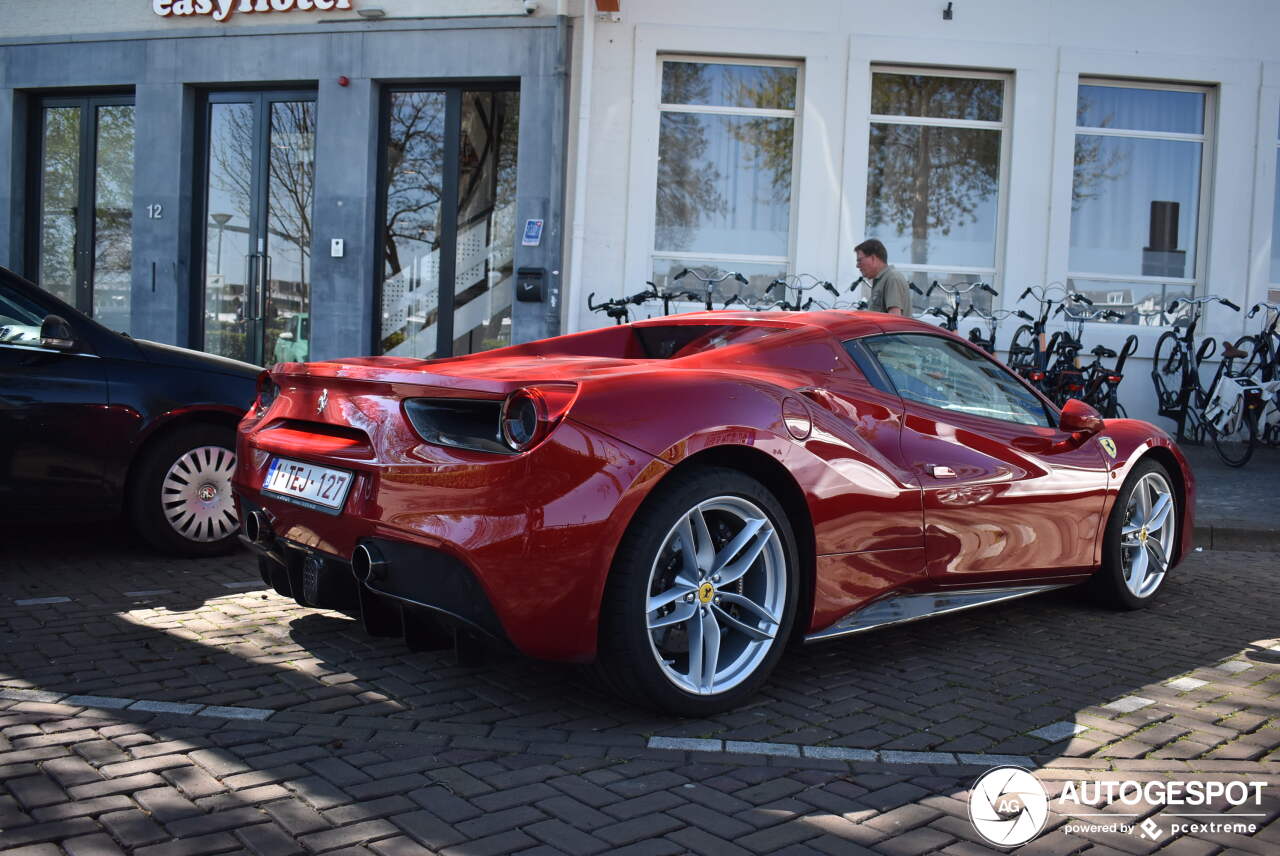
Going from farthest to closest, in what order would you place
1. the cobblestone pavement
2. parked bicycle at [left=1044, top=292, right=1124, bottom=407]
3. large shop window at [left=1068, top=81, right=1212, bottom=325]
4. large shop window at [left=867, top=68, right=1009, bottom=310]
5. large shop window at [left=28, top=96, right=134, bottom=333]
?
large shop window at [left=28, top=96, right=134, bottom=333] < large shop window at [left=1068, top=81, right=1212, bottom=325] < large shop window at [left=867, top=68, right=1009, bottom=310] < parked bicycle at [left=1044, top=292, right=1124, bottom=407] < the cobblestone pavement

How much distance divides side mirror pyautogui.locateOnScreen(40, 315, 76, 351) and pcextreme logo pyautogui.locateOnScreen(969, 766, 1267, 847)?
4414mm

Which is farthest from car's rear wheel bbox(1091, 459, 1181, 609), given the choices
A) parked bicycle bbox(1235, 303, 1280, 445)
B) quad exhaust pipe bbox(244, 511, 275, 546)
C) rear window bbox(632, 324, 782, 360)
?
parked bicycle bbox(1235, 303, 1280, 445)

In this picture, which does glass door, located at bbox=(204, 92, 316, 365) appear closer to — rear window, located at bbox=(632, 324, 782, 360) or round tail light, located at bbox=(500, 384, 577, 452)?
rear window, located at bbox=(632, 324, 782, 360)

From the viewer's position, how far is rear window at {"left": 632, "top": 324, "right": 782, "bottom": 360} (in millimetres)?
4117

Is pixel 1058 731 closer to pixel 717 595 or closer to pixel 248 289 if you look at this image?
pixel 717 595

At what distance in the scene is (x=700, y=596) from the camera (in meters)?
3.40

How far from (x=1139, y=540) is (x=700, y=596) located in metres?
2.79

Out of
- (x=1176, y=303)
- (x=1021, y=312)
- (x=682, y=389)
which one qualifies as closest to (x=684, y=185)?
(x=1021, y=312)

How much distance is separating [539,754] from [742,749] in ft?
1.88

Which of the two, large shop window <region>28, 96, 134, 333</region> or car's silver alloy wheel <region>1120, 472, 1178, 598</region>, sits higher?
large shop window <region>28, 96, 134, 333</region>

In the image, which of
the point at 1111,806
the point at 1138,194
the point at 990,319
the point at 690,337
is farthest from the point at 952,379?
the point at 1138,194

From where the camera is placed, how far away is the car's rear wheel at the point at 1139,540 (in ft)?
16.5

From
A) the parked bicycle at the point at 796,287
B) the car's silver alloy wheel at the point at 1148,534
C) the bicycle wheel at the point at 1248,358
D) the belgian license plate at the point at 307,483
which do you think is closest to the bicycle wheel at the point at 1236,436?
the bicycle wheel at the point at 1248,358

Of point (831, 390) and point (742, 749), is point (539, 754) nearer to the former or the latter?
point (742, 749)
